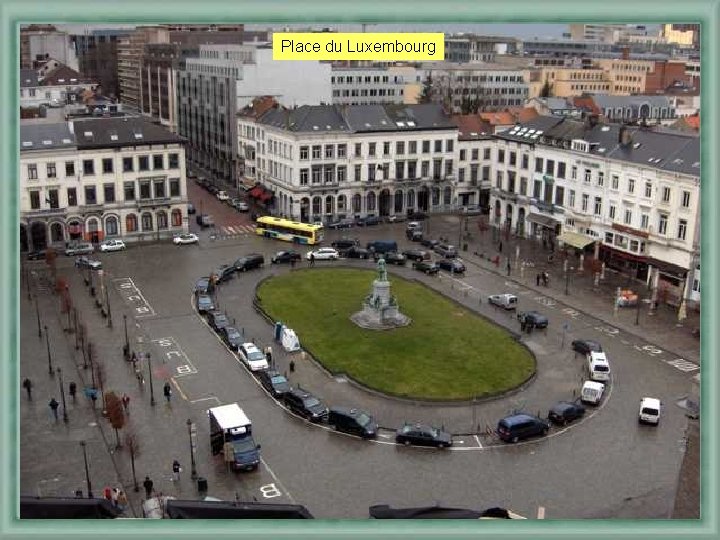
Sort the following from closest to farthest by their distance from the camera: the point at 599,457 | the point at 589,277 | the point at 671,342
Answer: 1. the point at 599,457
2. the point at 671,342
3. the point at 589,277

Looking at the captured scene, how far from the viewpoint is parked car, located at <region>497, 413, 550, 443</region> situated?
46219 millimetres

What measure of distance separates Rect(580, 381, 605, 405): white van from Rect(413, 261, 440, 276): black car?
2983 cm

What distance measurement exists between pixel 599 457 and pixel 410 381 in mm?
14013

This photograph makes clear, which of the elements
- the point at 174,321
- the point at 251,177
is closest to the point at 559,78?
the point at 251,177

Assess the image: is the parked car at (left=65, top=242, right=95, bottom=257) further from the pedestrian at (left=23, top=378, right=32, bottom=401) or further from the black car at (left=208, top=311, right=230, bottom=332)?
the pedestrian at (left=23, top=378, right=32, bottom=401)

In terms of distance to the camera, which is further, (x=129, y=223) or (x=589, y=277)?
(x=129, y=223)

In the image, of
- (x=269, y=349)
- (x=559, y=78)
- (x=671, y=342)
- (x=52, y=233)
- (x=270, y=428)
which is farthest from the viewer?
(x=559, y=78)

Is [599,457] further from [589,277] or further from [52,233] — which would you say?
[52,233]

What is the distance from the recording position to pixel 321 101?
131000 millimetres

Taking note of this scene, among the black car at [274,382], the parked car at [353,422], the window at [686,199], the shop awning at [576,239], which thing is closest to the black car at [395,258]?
the shop awning at [576,239]

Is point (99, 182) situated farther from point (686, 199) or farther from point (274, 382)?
point (686, 199)

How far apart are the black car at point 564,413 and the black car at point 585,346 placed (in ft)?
33.1

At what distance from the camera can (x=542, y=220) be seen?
302 ft

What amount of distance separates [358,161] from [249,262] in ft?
90.0
